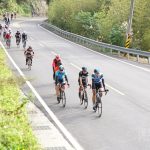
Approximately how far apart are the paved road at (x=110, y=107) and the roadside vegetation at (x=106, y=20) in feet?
38.5

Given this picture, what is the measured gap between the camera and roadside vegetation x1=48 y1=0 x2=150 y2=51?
43500mm

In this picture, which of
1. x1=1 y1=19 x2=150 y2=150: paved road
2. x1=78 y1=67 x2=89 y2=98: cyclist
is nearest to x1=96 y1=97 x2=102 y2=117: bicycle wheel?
x1=1 y1=19 x2=150 y2=150: paved road

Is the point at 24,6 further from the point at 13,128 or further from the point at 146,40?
the point at 13,128

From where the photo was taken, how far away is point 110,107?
17.4 m

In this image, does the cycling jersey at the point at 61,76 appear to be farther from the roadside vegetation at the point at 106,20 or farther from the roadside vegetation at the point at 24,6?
the roadside vegetation at the point at 24,6

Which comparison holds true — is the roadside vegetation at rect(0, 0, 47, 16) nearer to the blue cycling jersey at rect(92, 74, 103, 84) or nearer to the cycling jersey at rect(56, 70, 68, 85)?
the cycling jersey at rect(56, 70, 68, 85)

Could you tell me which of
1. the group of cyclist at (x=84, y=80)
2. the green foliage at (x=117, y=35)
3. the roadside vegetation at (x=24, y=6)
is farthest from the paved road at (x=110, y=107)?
the roadside vegetation at (x=24, y=6)

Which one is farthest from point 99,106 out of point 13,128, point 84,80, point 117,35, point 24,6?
point 24,6

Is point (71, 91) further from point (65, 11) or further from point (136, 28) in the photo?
point (65, 11)

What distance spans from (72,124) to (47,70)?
42.5 feet

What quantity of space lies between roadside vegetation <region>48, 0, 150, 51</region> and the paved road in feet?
38.5

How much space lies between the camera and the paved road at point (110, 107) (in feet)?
42.3

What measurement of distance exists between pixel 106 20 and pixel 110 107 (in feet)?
109

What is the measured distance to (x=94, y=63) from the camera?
31609 millimetres
